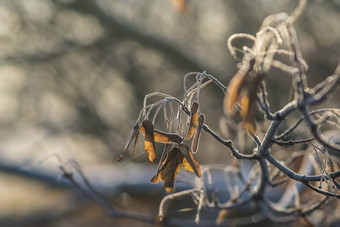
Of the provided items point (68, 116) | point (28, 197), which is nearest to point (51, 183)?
point (68, 116)

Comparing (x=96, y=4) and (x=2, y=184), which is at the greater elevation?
(x=96, y=4)

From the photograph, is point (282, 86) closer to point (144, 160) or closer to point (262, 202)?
point (144, 160)

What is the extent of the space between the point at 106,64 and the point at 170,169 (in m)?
4.15

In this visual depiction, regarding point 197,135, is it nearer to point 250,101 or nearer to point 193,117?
point 193,117

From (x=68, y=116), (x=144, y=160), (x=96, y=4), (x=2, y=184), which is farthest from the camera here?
(x=2, y=184)

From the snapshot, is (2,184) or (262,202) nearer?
(262,202)

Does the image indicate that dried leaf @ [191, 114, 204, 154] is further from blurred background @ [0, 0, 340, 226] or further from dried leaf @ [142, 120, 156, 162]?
blurred background @ [0, 0, 340, 226]

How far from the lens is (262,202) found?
44.9 inches

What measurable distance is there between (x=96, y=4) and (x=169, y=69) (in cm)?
118

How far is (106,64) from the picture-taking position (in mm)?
4668

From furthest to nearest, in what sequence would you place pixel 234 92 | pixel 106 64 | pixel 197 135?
pixel 106 64 < pixel 197 135 < pixel 234 92

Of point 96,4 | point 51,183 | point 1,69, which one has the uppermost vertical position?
point 96,4

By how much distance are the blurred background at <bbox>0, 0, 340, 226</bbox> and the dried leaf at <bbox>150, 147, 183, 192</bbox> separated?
2981 millimetres

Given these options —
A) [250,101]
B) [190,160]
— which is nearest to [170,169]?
[190,160]
